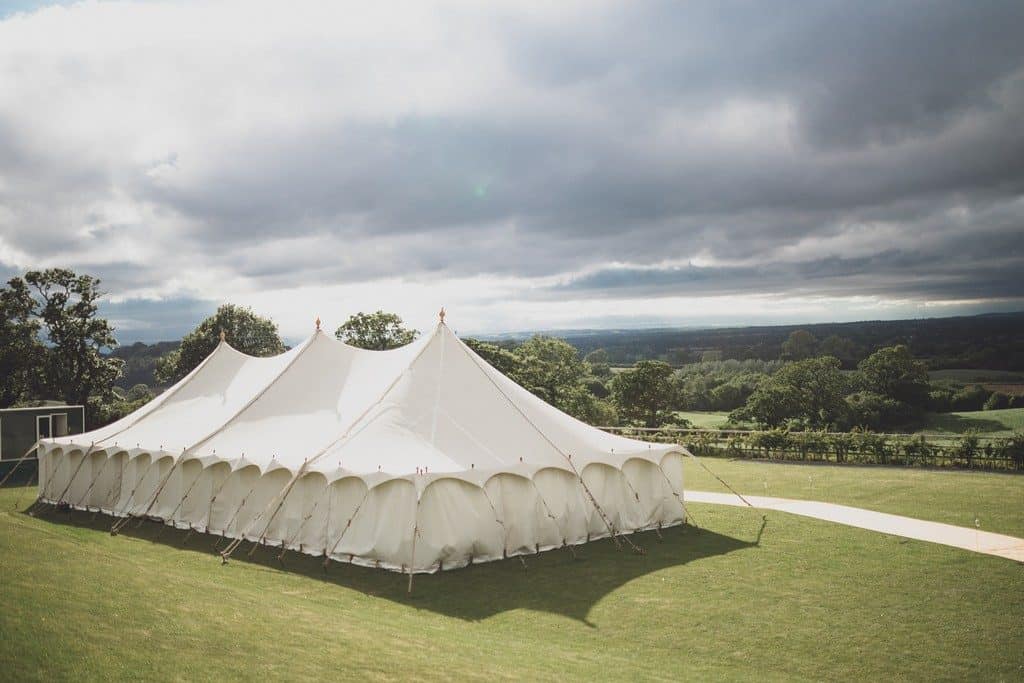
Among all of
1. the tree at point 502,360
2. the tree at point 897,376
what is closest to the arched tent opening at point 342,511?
the tree at point 502,360

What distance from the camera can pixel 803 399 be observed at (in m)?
45.3

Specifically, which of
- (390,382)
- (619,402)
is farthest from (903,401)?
(390,382)

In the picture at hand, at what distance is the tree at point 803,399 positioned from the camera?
44.7 m

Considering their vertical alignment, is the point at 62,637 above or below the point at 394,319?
below

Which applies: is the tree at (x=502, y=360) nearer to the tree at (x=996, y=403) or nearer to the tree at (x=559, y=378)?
the tree at (x=559, y=378)

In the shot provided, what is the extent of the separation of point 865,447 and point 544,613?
58.5ft

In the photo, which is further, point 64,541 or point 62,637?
point 64,541

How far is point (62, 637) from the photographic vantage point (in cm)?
619

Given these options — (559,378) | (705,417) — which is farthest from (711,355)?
(559,378)

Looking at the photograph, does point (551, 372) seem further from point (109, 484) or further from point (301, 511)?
point (301, 511)

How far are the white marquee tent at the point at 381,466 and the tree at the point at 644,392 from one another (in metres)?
33.7

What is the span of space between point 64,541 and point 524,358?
35448 millimetres

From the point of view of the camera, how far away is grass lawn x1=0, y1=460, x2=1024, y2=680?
21.7 ft

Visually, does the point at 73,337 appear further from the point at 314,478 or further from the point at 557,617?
the point at 557,617
